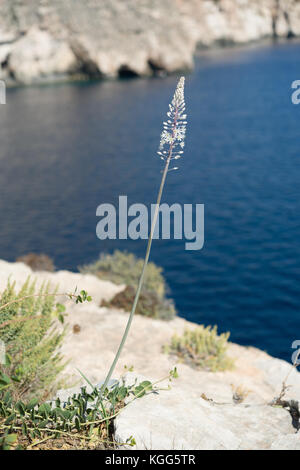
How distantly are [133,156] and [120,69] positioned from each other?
126ft

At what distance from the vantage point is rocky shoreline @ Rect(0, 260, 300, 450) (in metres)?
5.05

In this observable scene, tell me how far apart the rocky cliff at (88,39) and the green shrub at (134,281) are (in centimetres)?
5169

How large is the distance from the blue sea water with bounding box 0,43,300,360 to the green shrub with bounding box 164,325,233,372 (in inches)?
133

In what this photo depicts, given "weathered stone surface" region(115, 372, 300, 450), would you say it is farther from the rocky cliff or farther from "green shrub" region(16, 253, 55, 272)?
the rocky cliff

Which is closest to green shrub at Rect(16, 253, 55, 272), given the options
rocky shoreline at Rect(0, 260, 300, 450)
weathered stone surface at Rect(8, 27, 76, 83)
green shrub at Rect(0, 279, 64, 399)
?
rocky shoreline at Rect(0, 260, 300, 450)

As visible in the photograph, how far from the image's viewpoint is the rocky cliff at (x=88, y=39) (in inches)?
2601

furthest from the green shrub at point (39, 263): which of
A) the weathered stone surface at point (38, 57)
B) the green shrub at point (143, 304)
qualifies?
the weathered stone surface at point (38, 57)

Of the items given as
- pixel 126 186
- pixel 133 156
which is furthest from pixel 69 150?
pixel 126 186

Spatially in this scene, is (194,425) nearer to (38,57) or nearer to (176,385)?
(176,385)

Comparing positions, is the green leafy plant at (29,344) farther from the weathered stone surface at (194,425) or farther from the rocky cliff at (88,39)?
the rocky cliff at (88,39)

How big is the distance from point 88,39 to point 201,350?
204 ft

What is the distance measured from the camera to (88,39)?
6650 cm
